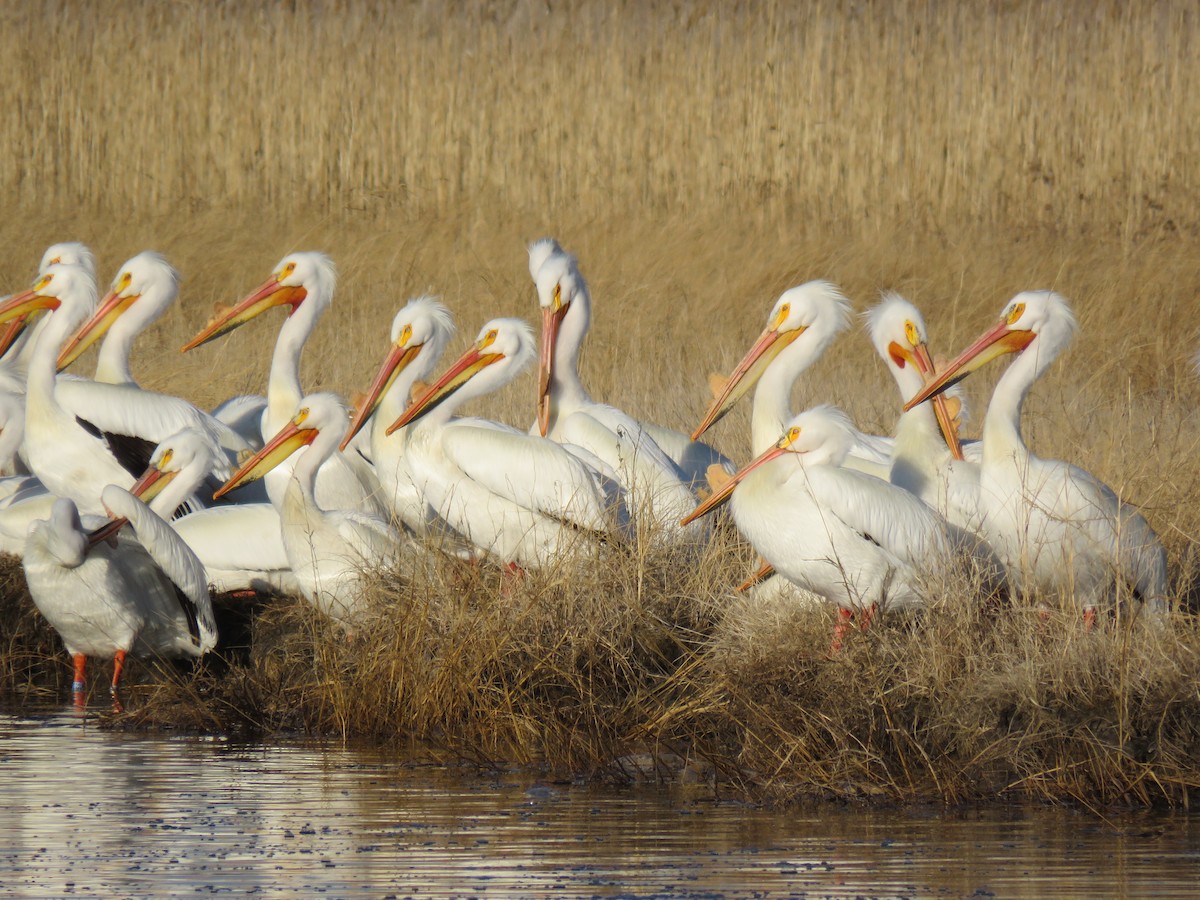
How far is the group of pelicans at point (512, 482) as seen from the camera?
16.2 ft

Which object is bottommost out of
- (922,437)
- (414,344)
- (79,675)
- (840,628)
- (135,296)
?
(79,675)

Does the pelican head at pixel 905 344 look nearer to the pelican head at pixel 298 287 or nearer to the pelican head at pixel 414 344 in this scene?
the pelican head at pixel 414 344

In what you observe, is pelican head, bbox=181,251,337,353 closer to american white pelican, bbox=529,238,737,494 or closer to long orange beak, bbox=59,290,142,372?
long orange beak, bbox=59,290,142,372

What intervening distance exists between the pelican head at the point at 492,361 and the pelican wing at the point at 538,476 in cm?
62

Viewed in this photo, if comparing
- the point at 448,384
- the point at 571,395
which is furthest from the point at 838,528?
the point at 571,395

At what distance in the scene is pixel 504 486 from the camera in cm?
590

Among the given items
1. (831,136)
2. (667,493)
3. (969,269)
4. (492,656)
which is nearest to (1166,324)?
(969,269)

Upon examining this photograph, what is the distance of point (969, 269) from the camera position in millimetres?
11969

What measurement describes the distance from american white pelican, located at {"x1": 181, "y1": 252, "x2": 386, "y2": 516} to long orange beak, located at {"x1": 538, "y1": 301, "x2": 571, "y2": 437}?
649 mm

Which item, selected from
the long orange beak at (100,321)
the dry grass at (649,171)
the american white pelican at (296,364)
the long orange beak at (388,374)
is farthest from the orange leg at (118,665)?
the dry grass at (649,171)

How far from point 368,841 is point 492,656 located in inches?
39.5

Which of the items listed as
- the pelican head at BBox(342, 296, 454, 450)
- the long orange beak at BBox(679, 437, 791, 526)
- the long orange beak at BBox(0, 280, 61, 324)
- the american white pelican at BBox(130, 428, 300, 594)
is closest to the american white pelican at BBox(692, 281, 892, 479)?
the long orange beak at BBox(679, 437, 791, 526)

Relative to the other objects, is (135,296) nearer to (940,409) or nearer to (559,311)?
(559,311)

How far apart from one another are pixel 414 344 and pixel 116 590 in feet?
5.48
